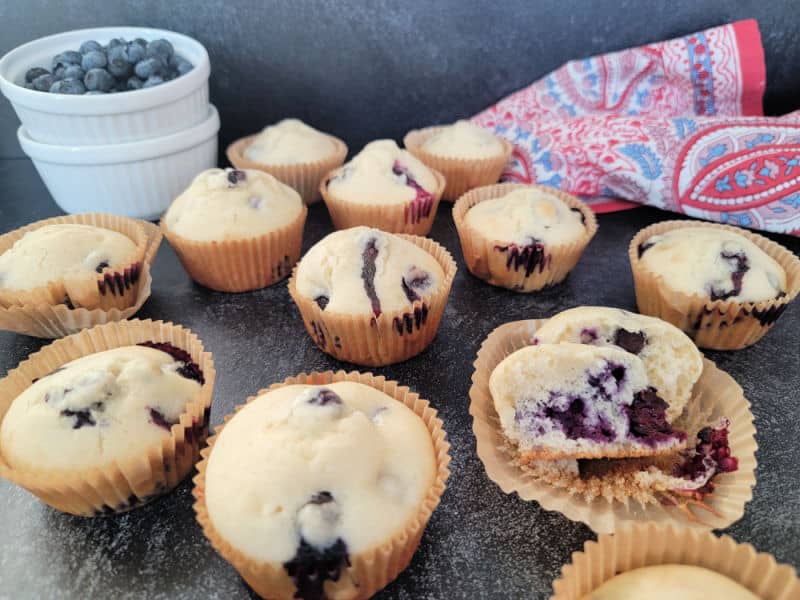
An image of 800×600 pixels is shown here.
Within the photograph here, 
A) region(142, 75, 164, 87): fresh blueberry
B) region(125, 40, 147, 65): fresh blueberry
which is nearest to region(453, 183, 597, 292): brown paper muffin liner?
region(142, 75, 164, 87): fresh blueberry

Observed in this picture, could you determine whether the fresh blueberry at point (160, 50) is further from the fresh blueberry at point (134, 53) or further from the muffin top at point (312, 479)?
the muffin top at point (312, 479)

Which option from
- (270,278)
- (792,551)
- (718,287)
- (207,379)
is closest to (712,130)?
(718,287)

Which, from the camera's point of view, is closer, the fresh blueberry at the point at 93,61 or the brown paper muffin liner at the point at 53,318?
the brown paper muffin liner at the point at 53,318

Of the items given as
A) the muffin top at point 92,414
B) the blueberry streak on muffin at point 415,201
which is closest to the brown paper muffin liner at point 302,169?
the blueberry streak on muffin at point 415,201

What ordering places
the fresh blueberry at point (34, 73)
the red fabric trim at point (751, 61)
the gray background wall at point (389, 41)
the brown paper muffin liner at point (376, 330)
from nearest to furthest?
the brown paper muffin liner at point (376, 330)
the fresh blueberry at point (34, 73)
the red fabric trim at point (751, 61)
the gray background wall at point (389, 41)

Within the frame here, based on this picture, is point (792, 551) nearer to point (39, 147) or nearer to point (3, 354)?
point (3, 354)

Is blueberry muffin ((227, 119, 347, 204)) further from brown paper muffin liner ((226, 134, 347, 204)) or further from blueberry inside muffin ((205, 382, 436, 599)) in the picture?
blueberry inside muffin ((205, 382, 436, 599))
